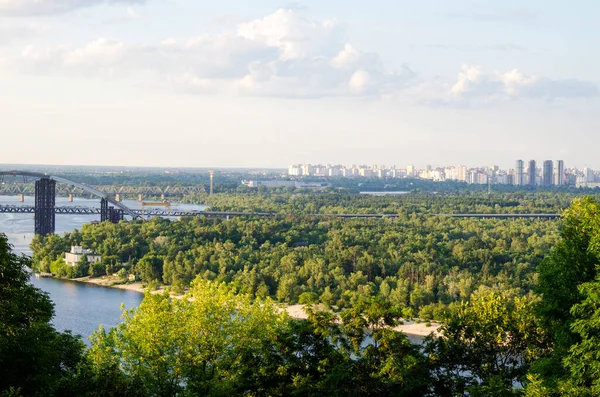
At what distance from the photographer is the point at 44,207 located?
45094 mm

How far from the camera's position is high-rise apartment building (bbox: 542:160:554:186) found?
12100cm

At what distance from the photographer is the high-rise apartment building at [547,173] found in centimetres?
12100

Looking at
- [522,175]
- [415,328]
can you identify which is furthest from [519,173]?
[415,328]

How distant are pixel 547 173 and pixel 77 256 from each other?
94883 mm

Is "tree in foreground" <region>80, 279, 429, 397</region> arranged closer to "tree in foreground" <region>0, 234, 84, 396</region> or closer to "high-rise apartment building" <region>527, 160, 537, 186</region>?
"tree in foreground" <region>0, 234, 84, 396</region>

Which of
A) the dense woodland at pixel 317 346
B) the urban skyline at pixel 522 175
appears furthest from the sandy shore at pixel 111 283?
the urban skyline at pixel 522 175

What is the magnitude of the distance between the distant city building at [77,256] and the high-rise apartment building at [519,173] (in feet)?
300

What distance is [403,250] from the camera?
3494cm

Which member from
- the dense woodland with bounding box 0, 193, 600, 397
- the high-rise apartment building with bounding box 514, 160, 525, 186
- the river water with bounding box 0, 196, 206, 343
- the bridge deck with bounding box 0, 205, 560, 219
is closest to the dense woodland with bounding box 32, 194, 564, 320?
the river water with bounding box 0, 196, 206, 343

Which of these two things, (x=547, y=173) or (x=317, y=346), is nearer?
(x=317, y=346)

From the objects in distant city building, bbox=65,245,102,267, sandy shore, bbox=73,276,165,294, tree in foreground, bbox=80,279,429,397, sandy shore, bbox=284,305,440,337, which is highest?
tree in foreground, bbox=80,279,429,397

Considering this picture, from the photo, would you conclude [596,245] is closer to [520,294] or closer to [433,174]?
[520,294]

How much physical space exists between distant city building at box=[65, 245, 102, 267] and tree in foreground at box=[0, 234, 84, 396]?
1009 inches

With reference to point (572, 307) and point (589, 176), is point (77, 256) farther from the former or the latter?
point (589, 176)
